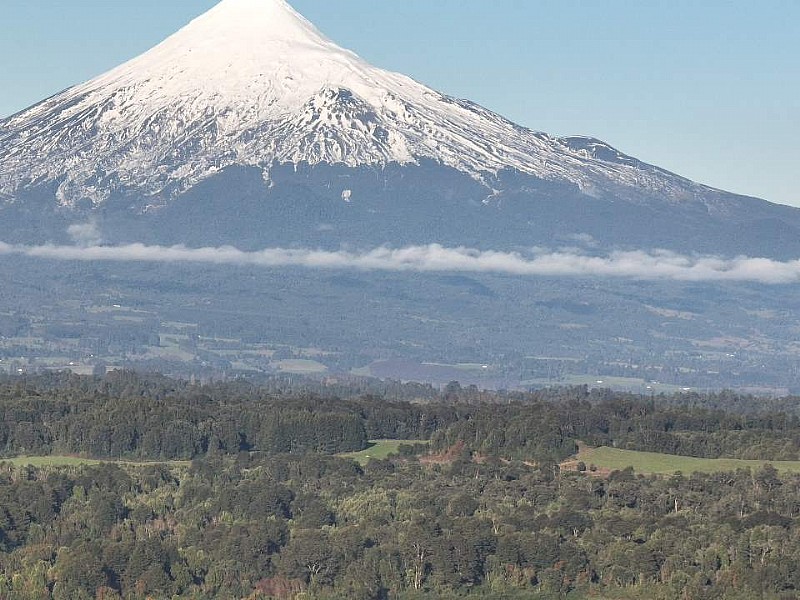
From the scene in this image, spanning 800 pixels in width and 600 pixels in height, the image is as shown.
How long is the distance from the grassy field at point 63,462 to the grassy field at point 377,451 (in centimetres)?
1038

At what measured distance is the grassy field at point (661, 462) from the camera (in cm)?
12988

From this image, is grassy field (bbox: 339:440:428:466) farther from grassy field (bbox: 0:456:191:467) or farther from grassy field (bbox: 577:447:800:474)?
grassy field (bbox: 577:447:800:474)

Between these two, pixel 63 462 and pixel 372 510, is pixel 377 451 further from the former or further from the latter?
pixel 372 510

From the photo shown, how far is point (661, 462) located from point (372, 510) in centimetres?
2377

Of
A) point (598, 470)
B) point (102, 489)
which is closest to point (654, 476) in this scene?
point (598, 470)

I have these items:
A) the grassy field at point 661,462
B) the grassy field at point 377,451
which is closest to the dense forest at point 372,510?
the grassy field at point 377,451

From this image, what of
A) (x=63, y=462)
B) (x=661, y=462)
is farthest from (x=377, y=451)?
(x=63, y=462)

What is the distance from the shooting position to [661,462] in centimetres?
13362

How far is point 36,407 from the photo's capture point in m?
153

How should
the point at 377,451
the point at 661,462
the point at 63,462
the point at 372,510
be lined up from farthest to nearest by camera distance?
1. the point at 377,451
2. the point at 63,462
3. the point at 661,462
4. the point at 372,510

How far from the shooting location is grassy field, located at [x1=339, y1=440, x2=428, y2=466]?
139250 millimetres

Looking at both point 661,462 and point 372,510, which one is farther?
point 661,462

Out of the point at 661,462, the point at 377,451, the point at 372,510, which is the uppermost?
the point at 661,462

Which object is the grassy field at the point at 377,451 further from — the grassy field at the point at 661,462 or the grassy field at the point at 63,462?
the grassy field at the point at 661,462
